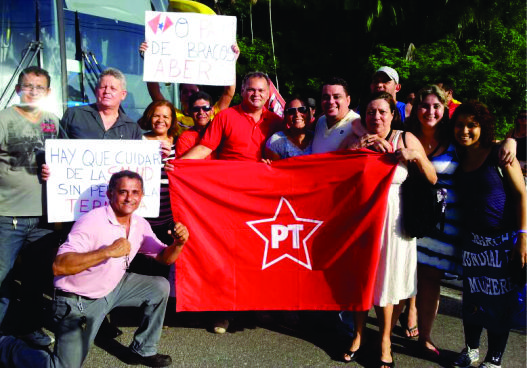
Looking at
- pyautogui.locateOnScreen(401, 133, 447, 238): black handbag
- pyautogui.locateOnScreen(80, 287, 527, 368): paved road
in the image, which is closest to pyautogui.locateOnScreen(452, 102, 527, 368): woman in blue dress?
pyautogui.locateOnScreen(401, 133, 447, 238): black handbag

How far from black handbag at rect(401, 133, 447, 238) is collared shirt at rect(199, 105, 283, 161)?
47.3 inches

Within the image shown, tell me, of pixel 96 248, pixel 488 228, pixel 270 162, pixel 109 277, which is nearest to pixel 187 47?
pixel 270 162

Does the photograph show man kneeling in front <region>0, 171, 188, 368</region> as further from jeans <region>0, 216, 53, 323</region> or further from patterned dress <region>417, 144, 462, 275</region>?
patterned dress <region>417, 144, 462, 275</region>

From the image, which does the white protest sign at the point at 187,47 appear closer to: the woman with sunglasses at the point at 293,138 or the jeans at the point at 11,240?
the woman with sunglasses at the point at 293,138

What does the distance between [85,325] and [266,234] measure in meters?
1.41

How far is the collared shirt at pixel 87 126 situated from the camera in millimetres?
3941

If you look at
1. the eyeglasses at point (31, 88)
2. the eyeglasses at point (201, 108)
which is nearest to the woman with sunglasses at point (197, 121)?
the eyeglasses at point (201, 108)

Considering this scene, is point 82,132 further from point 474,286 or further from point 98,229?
point 474,286

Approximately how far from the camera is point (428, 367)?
368cm

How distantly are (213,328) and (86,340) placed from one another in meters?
1.14

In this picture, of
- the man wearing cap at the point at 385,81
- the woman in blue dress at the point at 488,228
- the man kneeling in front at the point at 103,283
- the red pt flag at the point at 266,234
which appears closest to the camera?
the man kneeling in front at the point at 103,283

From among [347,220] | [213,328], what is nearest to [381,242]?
[347,220]

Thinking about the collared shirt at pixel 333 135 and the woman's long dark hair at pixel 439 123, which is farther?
the collared shirt at pixel 333 135

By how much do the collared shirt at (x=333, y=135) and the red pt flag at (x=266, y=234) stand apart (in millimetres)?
193
